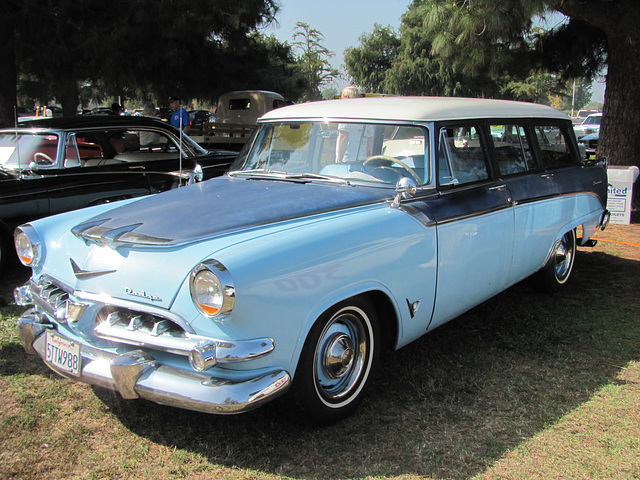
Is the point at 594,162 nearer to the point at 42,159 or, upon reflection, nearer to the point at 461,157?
the point at 461,157

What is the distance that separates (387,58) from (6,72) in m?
45.6

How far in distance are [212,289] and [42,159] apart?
4.13 meters

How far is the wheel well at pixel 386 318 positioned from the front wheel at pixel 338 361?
0.37 ft

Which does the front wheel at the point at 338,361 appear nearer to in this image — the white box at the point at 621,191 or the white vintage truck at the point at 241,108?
the white box at the point at 621,191

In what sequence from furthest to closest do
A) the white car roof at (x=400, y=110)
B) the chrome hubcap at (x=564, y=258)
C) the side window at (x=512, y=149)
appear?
the chrome hubcap at (x=564, y=258), the side window at (x=512, y=149), the white car roof at (x=400, y=110)

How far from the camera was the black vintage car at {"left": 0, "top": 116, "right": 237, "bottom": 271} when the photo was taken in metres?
5.42

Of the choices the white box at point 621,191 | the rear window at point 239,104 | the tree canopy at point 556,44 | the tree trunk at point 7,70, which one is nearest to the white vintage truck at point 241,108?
the rear window at point 239,104

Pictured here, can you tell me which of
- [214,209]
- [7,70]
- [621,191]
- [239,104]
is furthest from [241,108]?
[214,209]

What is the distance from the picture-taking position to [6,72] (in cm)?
1051

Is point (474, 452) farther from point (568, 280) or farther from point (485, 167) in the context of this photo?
point (568, 280)

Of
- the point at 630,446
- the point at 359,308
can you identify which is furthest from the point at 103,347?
the point at 630,446

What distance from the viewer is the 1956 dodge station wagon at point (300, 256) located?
2.53 metres

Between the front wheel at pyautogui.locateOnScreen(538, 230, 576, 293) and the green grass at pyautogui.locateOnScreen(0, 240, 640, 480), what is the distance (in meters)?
0.98

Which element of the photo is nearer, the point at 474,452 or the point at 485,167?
the point at 474,452
